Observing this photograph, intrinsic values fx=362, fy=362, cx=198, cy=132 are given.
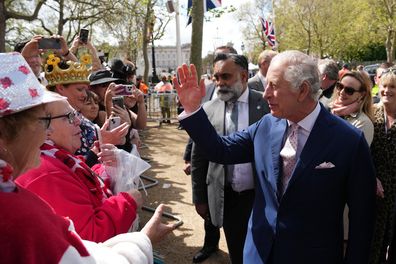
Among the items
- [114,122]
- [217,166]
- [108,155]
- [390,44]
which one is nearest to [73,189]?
[108,155]

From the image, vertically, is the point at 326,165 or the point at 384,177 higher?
the point at 326,165

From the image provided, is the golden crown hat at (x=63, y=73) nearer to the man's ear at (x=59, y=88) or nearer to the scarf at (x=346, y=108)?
the man's ear at (x=59, y=88)

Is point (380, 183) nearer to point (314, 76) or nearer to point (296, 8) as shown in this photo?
point (314, 76)

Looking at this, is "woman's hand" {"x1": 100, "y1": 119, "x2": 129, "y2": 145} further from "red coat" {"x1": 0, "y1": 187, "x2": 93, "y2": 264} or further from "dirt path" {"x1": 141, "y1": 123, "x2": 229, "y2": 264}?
"dirt path" {"x1": 141, "y1": 123, "x2": 229, "y2": 264}

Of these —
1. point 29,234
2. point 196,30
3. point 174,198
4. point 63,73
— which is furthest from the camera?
point 196,30

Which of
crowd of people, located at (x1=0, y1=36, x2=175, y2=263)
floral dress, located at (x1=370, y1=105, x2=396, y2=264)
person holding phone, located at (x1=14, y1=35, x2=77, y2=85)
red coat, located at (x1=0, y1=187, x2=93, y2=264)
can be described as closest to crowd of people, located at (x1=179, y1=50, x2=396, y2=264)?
floral dress, located at (x1=370, y1=105, x2=396, y2=264)

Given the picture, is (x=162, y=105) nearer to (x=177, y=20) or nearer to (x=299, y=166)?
(x=177, y=20)

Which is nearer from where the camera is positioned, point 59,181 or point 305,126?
point 59,181

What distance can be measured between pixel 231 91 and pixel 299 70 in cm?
127

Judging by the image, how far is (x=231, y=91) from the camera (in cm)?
343

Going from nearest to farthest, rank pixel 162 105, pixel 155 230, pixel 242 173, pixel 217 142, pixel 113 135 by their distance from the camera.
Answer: pixel 155 230 → pixel 217 142 → pixel 113 135 → pixel 242 173 → pixel 162 105

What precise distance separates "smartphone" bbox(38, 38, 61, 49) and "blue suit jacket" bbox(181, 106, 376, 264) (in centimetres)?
253

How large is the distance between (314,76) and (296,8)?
39813 mm

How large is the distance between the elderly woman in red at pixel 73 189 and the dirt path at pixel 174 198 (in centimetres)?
255
